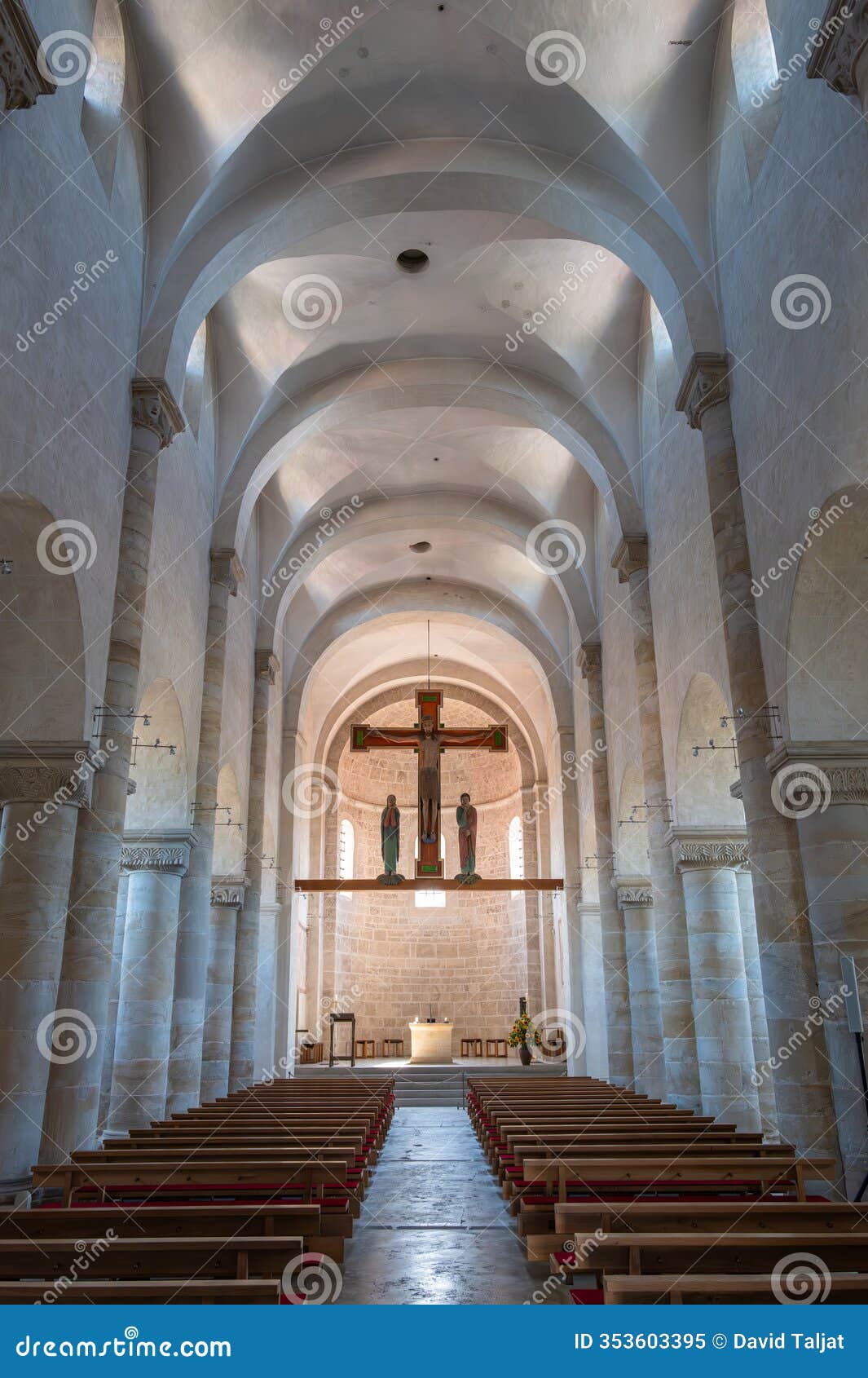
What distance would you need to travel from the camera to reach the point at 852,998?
26.6 feet

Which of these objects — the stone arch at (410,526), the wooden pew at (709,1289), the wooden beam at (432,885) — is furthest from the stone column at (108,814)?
the wooden beam at (432,885)

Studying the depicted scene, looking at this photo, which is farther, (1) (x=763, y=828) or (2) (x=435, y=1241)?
(1) (x=763, y=828)

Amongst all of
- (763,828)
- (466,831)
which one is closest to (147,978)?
(763,828)

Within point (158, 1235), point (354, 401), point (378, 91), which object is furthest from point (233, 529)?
point (158, 1235)

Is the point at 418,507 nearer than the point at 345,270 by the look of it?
No

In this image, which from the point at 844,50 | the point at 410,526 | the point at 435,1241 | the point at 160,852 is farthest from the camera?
the point at 410,526

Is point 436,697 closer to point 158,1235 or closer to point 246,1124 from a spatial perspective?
point 246,1124

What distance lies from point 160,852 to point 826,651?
8.77 metres

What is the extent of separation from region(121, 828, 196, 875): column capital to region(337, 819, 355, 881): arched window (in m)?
18.4

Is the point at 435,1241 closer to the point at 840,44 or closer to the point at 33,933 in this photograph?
the point at 33,933

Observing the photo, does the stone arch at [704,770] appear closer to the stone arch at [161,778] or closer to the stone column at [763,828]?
the stone column at [763,828]

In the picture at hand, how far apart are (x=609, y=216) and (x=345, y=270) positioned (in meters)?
4.70

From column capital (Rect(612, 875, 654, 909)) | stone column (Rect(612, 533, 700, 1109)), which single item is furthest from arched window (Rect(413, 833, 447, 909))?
stone column (Rect(612, 533, 700, 1109))

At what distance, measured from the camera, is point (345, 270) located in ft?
51.4
